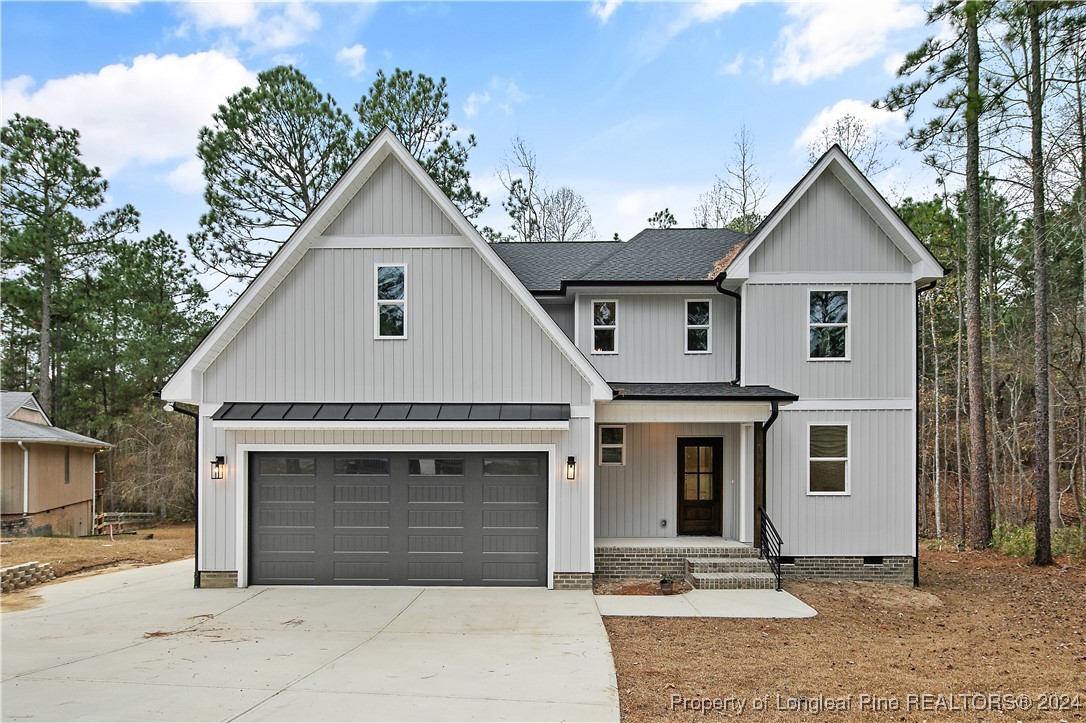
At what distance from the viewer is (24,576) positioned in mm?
11586

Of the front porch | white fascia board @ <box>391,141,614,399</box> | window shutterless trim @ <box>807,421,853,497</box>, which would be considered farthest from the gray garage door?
window shutterless trim @ <box>807,421,853,497</box>

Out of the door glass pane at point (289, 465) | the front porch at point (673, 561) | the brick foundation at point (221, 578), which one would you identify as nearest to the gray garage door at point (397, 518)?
the door glass pane at point (289, 465)

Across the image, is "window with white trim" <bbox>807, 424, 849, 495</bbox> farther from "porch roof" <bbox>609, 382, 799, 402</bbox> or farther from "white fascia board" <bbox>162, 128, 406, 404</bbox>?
"white fascia board" <bbox>162, 128, 406, 404</bbox>

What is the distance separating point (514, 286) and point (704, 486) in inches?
216

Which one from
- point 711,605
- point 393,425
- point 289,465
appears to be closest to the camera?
point 711,605

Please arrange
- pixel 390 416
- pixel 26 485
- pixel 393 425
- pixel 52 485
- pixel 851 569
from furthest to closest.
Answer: pixel 52 485, pixel 26 485, pixel 851 569, pixel 390 416, pixel 393 425

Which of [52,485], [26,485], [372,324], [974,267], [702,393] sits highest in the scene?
[974,267]

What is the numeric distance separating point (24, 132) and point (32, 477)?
1438 cm

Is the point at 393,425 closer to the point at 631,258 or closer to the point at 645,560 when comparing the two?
the point at 645,560

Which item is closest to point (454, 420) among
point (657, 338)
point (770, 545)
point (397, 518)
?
point (397, 518)

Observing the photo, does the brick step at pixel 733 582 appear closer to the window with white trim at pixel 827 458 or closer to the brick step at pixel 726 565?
the brick step at pixel 726 565

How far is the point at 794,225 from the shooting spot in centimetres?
1183

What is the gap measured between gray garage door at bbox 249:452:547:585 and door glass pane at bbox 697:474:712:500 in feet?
11.6

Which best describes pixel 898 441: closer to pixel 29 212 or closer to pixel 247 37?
pixel 247 37
